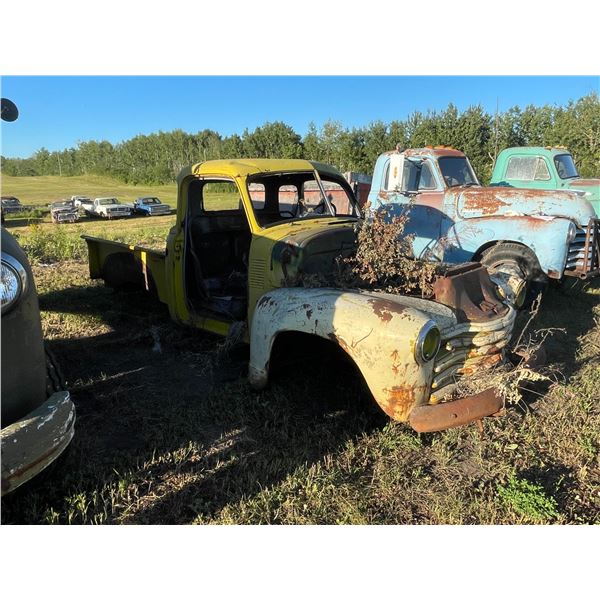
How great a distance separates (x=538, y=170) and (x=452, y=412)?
25.4 ft

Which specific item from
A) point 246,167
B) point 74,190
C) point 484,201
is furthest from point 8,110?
point 74,190

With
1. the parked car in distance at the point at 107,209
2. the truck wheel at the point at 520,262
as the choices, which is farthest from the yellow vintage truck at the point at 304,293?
the parked car in distance at the point at 107,209

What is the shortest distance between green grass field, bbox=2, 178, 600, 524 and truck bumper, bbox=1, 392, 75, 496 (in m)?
0.72

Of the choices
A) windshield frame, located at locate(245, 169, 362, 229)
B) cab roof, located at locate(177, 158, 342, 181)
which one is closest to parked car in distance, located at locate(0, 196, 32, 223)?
cab roof, located at locate(177, 158, 342, 181)

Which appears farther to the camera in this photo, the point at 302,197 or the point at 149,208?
the point at 149,208

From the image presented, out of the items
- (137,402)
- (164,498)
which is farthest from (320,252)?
(164,498)

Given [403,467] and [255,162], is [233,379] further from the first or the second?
[255,162]

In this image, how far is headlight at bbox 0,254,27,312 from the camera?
2.01 meters

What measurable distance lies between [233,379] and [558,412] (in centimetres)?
260

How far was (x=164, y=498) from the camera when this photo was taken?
2.72 m

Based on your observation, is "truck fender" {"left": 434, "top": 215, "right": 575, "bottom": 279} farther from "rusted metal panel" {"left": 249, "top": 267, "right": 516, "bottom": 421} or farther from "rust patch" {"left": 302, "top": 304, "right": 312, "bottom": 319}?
"rust patch" {"left": 302, "top": 304, "right": 312, "bottom": 319}

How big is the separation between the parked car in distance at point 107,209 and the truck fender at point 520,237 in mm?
21309

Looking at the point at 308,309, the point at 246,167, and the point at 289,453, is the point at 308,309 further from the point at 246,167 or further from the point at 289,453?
the point at 246,167

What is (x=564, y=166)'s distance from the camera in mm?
9047
